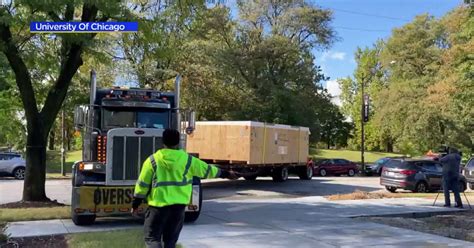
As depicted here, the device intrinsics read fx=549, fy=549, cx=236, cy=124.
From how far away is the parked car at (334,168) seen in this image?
40.5 metres

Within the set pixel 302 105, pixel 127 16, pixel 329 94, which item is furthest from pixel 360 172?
pixel 127 16

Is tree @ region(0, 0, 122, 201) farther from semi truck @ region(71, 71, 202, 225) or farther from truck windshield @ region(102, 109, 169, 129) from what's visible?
truck windshield @ region(102, 109, 169, 129)

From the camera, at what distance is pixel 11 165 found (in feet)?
99.2

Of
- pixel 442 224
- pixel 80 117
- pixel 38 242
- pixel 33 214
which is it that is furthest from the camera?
pixel 442 224

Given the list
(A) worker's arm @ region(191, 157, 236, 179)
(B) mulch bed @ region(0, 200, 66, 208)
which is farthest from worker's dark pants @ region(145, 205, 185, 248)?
(B) mulch bed @ region(0, 200, 66, 208)

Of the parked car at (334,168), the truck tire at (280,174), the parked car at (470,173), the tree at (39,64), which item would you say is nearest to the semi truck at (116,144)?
the tree at (39,64)

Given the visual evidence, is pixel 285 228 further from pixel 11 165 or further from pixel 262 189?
pixel 11 165

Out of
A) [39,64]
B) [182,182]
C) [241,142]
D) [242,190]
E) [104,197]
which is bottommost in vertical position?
[242,190]

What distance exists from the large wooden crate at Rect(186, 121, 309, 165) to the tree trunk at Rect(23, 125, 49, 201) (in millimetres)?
11005

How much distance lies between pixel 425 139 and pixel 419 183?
31.8 meters

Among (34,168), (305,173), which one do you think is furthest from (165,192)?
(305,173)

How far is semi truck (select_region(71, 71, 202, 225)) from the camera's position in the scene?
11.6 m

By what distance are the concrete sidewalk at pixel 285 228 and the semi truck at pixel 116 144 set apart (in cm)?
53

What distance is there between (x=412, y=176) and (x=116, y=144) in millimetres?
15203
